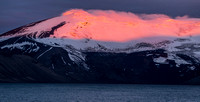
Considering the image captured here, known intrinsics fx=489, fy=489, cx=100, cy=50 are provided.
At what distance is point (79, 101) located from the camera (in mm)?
93125

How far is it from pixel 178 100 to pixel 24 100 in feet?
106

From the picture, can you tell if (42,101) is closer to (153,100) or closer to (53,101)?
(53,101)

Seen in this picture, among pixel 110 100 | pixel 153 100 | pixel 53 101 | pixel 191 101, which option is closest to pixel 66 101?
pixel 53 101

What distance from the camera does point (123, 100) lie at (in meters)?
98.1

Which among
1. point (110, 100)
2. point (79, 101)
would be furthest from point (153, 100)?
point (79, 101)

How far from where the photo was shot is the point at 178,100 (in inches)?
4040

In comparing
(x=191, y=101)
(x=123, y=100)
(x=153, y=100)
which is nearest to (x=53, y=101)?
(x=123, y=100)

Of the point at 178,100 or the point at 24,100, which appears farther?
the point at 178,100

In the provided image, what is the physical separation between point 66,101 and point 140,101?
15445mm

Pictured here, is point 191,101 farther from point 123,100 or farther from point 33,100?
point 33,100

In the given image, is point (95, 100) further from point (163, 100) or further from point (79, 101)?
point (163, 100)

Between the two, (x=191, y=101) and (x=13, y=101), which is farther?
(x=191, y=101)

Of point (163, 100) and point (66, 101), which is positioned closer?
point (66, 101)

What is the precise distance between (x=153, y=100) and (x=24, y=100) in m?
26.6
